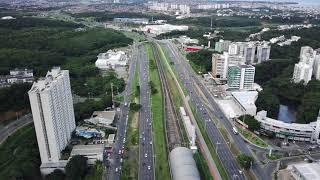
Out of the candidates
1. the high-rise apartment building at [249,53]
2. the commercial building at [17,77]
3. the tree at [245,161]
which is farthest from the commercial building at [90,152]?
the high-rise apartment building at [249,53]

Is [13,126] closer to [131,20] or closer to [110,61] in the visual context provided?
[110,61]

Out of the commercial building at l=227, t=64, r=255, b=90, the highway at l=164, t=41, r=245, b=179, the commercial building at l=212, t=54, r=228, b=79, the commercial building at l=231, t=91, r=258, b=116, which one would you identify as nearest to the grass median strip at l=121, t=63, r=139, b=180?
the highway at l=164, t=41, r=245, b=179

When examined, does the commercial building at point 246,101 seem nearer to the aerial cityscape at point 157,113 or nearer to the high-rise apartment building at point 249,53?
the aerial cityscape at point 157,113

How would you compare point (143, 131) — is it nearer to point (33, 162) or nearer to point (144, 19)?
point (33, 162)

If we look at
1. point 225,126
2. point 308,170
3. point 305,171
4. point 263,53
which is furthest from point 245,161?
point 263,53

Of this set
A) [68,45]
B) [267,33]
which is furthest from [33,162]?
[267,33]

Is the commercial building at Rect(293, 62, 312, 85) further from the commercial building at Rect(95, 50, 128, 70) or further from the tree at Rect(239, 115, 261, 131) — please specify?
the commercial building at Rect(95, 50, 128, 70)
